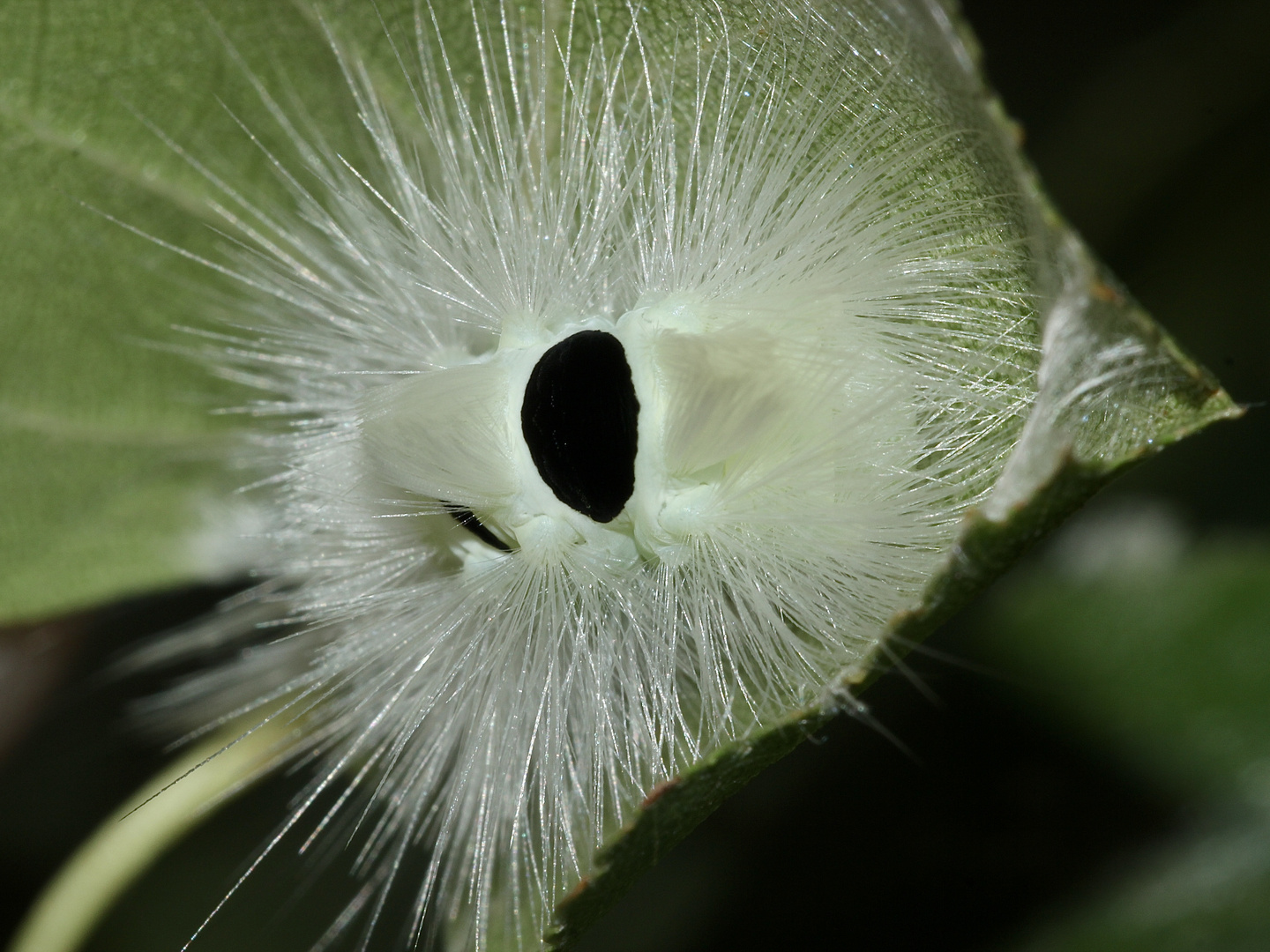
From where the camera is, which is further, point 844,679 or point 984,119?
point 844,679

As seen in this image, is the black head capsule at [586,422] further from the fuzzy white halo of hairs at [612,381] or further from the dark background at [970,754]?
the dark background at [970,754]

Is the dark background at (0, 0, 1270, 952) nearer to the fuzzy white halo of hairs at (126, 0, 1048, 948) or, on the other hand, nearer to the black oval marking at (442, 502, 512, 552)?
the fuzzy white halo of hairs at (126, 0, 1048, 948)

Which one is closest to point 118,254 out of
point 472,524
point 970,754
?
point 472,524

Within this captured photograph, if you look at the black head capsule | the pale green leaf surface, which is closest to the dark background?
the pale green leaf surface

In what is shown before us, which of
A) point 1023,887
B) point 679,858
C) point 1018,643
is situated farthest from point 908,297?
point 679,858

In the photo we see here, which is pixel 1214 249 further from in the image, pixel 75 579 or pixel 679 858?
pixel 75 579

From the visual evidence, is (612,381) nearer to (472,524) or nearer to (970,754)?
(472,524)

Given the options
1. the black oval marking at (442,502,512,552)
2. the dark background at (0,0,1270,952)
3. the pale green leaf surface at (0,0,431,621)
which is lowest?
the dark background at (0,0,1270,952)

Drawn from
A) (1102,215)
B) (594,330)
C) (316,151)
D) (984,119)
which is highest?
(316,151)
